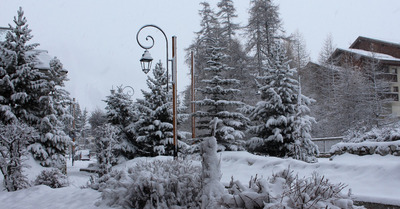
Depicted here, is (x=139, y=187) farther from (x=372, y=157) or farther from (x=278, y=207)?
(x=372, y=157)

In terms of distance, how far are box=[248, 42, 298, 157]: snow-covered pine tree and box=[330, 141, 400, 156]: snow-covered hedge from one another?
3.82 m

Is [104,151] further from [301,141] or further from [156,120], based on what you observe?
[301,141]

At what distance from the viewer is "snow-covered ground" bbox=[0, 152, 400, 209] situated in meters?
6.54

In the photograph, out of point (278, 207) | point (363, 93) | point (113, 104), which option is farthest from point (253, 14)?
point (278, 207)

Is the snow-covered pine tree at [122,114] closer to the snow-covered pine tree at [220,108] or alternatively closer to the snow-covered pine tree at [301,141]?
the snow-covered pine tree at [220,108]

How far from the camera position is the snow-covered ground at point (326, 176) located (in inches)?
258

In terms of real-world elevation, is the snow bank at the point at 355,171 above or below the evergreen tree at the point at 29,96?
below

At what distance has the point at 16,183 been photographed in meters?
11.3

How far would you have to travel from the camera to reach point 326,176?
787 cm

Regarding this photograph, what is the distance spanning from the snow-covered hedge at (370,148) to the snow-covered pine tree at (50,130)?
14372 millimetres

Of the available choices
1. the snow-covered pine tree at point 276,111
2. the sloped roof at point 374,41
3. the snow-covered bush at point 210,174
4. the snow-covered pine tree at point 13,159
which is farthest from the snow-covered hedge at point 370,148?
the sloped roof at point 374,41

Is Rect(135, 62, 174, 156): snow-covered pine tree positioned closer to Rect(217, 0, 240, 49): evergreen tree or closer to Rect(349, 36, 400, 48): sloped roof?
Rect(217, 0, 240, 49): evergreen tree

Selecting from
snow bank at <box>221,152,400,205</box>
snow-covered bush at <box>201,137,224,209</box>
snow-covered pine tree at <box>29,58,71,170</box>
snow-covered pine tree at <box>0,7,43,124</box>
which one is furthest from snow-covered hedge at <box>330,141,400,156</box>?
snow-covered pine tree at <box>0,7,43,124</box>

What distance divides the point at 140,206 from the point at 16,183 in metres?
7.53
